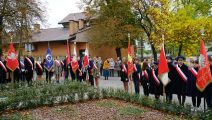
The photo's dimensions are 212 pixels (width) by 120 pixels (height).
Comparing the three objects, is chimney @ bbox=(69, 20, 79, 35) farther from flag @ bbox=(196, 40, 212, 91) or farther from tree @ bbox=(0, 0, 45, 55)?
flag @ bbox=(196, 40, 212, 91)

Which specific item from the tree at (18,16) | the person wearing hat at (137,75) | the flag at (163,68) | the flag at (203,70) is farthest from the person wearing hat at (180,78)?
the tree at (18,16)

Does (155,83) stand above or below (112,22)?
below

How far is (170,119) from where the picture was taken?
11992 mm

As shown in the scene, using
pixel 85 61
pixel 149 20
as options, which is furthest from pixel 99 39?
pixel 85 61

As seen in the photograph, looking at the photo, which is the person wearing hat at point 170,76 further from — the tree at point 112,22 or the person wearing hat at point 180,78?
the tree at point 112,22

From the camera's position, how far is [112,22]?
43.1 meters

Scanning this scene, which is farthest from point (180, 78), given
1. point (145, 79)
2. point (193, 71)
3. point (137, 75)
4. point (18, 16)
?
point (18, 16)

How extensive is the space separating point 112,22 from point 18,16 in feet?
38.6

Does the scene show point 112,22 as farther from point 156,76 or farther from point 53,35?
point 156,76

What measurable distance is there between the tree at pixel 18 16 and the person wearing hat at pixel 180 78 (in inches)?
886

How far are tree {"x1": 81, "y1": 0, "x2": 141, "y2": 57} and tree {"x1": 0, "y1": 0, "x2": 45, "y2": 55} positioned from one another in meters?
9.57

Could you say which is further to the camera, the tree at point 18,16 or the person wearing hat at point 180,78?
the tree at point 18,16

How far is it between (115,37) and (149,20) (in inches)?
165

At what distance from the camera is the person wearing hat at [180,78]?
14469 mm
